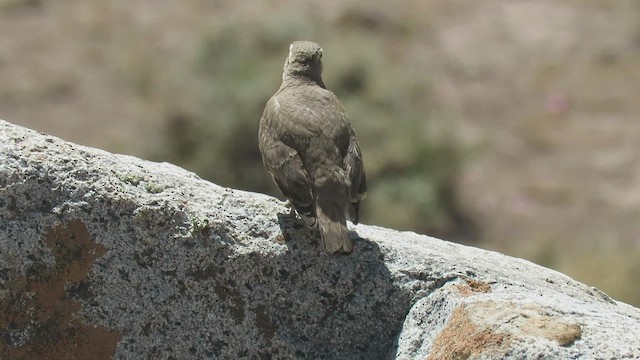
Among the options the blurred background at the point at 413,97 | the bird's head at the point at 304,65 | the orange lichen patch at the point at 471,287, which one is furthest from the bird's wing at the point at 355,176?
the blurred background at the point at 413,97

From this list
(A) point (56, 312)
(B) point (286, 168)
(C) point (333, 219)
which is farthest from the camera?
(B) point (286, 168)

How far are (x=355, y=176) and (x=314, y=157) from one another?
0.24 meters

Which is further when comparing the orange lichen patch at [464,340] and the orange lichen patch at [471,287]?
the orange lichen patch at [471,287]

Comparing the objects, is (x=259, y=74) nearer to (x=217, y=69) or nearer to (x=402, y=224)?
(x=217, y=69)

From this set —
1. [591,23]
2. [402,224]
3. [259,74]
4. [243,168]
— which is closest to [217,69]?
[259,74]

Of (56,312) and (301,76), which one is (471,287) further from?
(301,76)

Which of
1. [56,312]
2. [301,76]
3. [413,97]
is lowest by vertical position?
[56,312]

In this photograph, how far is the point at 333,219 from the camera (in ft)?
15.8

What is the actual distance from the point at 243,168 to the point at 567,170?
533 centimetres

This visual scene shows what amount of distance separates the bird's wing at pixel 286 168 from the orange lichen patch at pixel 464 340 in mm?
901

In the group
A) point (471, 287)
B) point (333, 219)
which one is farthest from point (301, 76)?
point (471, 287)

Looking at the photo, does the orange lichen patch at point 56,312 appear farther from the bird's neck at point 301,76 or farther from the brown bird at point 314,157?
the bird's neck at point 301,76

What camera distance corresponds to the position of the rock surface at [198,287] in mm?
4070

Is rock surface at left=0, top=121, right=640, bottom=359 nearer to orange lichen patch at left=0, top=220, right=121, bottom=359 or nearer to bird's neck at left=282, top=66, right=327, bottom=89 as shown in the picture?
orange lichen patch at left=0, top=220, right=121, bottom=359
